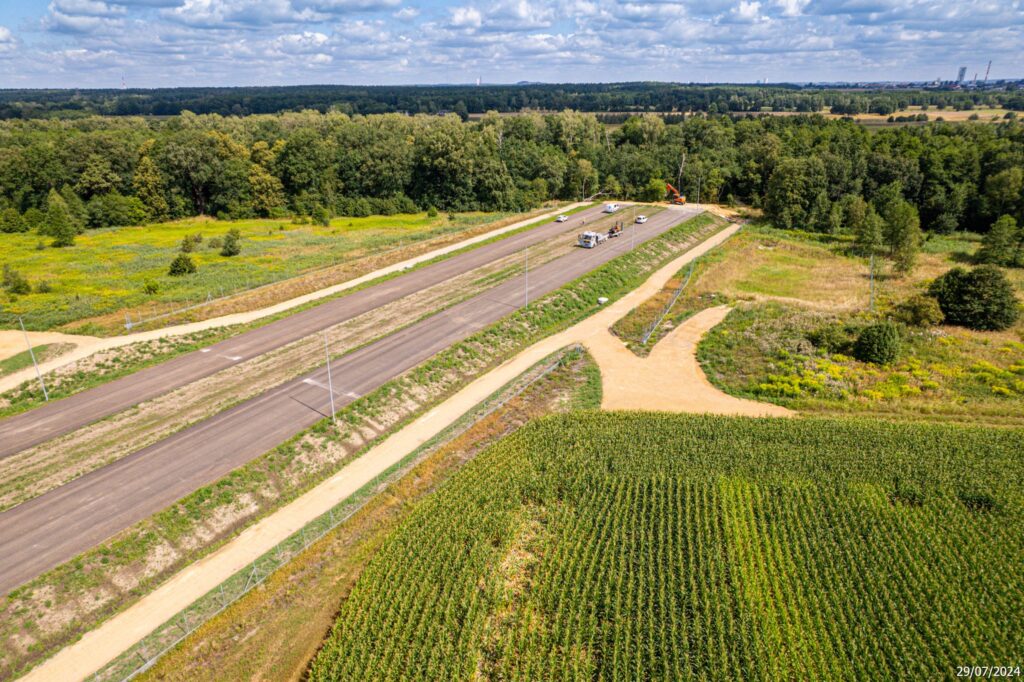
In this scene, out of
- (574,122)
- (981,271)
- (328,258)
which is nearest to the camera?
(981,271)

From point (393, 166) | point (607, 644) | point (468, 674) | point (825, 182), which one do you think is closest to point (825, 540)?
point (607, 644)

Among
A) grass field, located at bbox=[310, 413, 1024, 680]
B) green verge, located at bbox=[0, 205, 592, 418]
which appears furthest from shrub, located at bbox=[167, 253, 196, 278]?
grass field, located at bbox=[310, 413, 1024, 680]

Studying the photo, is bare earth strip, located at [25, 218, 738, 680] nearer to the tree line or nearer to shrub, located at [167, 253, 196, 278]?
shrub, located at [167, 253, 196, 278]

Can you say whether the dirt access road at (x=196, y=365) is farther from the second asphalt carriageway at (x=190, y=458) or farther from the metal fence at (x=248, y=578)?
the metal fence at (x=248, y=578)

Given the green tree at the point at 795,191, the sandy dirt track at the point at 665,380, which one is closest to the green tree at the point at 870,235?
the green tree at the point at 795,191

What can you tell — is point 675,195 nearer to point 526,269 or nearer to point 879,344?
point 526,269

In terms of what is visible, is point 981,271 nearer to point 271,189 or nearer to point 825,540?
point 825,540

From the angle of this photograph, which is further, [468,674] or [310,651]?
[310,651]
